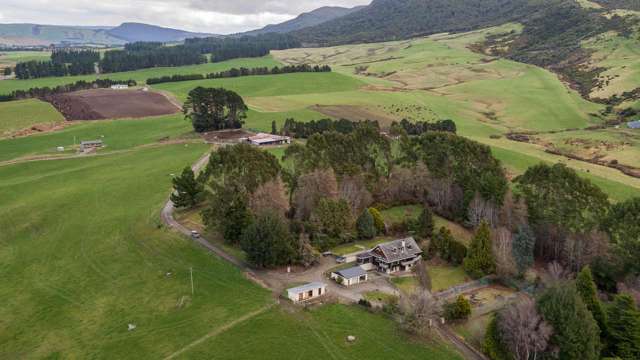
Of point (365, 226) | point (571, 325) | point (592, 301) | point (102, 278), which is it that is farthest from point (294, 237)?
point (592, 301)

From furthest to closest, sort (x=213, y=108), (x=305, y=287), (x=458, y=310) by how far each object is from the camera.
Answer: (x=213, y=108)
(x=305, y=287)
(x=458, y=310)

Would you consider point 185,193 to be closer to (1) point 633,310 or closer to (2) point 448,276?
(2) point 448,276

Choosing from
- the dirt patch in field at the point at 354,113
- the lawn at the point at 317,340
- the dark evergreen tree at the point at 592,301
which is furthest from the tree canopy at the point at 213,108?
the dark evergreen tree at the point at 592,301

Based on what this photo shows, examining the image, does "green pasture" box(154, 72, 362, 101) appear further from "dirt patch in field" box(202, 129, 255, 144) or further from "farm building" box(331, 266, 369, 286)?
"farm building" box(331, 266, 369, 286)

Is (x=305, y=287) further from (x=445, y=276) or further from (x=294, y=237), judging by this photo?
(x=445, y=276)

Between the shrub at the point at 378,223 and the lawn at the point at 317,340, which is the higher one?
the shrub at the point at 378,223

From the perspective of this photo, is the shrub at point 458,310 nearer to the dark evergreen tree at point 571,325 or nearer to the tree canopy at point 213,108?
the dark evergreen tree at point 571,325
